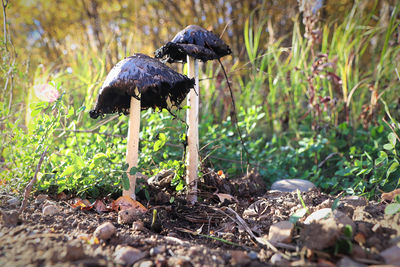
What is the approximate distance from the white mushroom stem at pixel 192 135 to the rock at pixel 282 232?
2.48 feet

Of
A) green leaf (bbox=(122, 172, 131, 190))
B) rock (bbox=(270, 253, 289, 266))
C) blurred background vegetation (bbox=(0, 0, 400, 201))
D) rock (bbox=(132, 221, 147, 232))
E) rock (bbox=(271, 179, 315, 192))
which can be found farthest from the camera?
rock (bbox=(271, 179, 315, 192))

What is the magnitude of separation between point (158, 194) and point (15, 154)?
100cm

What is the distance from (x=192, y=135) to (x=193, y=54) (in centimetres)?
55

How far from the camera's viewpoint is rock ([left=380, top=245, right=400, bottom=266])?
3.58ft

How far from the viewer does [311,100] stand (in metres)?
3.12

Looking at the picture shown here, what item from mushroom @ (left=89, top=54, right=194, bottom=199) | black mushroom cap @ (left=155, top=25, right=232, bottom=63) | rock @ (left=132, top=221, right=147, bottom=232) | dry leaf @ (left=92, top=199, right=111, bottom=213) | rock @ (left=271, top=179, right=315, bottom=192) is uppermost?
black mushroom cap @ (left=155, top=25, right=232, bottom=63)

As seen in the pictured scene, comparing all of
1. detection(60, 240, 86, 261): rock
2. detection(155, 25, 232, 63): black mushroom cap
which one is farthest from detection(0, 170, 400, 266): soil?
detection(155, 25, 232, 63): black mushroom cap

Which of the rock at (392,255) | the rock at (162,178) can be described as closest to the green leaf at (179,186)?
the rock at (162,178)

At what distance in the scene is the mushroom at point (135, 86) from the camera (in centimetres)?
167

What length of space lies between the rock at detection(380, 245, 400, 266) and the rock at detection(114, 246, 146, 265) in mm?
949

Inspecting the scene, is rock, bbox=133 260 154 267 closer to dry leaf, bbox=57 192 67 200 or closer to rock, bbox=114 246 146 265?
rock, bbox=114 246 146 265

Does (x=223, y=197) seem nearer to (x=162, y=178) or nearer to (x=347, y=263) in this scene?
(x=162, y=178)

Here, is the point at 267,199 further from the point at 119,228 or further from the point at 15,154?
the point at 15,154

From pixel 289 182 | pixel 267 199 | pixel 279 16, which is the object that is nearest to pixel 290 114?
pixel 289 182
